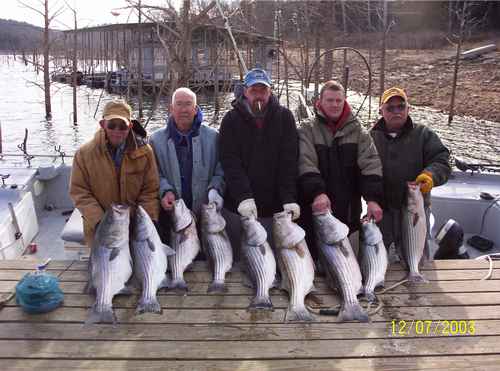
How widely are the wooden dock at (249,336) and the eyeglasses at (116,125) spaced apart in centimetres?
152

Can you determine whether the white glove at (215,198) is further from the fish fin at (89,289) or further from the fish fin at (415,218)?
the fish fin at (415,218)

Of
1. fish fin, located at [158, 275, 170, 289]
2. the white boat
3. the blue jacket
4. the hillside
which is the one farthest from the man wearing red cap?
the hillside

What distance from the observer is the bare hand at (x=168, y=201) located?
4.45 metres

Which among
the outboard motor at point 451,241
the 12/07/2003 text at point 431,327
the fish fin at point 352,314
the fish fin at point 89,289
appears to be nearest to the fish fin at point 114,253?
the fish fin at point 89,289

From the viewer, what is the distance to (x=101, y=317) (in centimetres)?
350

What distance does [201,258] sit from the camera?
485cm

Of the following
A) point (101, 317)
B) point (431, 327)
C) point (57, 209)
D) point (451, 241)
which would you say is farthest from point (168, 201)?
point (57, 209)

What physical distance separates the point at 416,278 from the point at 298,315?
1.31 metres

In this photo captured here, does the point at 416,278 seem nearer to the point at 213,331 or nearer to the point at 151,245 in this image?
the point at 213,331

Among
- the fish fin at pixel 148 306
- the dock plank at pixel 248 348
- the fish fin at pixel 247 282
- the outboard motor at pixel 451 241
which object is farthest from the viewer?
the outboard motor at pixel 451 241

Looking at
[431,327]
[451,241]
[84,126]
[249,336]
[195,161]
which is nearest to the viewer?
[249,336]

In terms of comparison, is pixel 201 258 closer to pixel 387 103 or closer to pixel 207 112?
pixel 387 103

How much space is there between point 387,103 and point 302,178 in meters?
1.21

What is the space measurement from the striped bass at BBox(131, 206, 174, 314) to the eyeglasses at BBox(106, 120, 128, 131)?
81 centimetres
